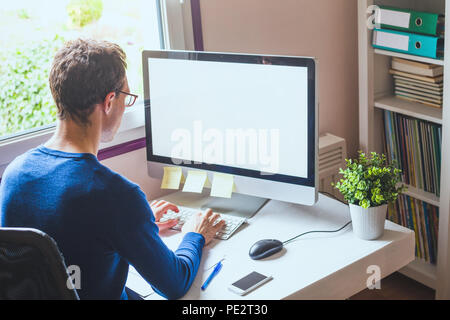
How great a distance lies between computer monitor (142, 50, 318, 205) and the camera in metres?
Answer: 1.48

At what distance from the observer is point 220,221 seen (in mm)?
1593

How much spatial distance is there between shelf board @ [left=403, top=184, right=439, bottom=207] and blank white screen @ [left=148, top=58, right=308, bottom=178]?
2.66ft

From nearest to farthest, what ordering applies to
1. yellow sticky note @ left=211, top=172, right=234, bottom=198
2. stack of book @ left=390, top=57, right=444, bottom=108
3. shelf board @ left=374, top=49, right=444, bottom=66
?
yellow sticky note @ left=211, top=172, right=234, bottom=198 < shelf board @ left=374, top=49, right=444, bottom=66 < stack of book @ left=390, top=57, right=444, bottom=108

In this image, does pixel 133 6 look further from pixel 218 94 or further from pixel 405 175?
pixel 405 175

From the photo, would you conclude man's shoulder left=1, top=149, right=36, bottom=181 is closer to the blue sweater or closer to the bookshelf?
the blue sweater

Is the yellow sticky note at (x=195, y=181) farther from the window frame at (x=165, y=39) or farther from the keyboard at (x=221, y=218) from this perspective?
the window frame at (x=165, y=39)

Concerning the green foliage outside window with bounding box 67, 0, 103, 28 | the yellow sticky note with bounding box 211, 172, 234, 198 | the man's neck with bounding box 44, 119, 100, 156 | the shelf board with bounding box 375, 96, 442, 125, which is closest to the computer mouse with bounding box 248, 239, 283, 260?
the yellow sticky note with bounding box 211, 172, 234, 198

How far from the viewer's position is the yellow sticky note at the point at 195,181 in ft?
5.62

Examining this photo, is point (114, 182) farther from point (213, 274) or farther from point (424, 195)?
point (424, 195)

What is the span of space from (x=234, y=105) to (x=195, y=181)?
29 centimetres

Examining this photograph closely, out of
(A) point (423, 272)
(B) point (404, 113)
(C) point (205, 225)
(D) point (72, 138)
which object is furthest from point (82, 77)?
(A) point (423, 272)

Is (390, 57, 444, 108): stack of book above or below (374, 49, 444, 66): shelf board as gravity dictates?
below

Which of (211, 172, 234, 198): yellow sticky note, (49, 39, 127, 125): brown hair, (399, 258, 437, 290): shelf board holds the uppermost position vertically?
(49, 39, 127, 125): brown hair

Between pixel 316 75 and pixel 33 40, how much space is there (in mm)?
1006
